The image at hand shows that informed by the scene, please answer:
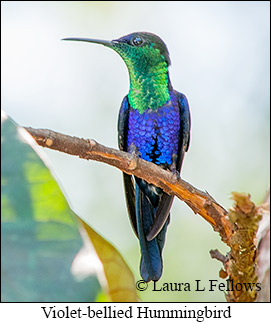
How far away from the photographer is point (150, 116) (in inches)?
93.4

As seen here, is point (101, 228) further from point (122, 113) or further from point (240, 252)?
point (240, 252)

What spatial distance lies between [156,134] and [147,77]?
0.28 meters

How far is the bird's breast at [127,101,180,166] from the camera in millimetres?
2369

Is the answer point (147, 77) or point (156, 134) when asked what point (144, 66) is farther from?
point (156, 134)

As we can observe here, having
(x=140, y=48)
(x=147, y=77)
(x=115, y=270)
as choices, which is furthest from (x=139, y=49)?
(x=115, y=270)

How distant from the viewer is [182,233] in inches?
135

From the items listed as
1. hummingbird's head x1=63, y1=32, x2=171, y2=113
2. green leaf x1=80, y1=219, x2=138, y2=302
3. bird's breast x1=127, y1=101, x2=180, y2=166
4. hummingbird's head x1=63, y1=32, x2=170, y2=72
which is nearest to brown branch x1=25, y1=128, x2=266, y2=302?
green leaf x1=80, y1=219, x2=138, y2=302

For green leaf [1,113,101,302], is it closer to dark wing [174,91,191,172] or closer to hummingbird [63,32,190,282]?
hummingbird [63,32,190,282]

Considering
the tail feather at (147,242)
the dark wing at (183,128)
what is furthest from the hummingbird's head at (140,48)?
the tail feather at (147,242)

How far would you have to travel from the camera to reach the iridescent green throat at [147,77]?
2373 mm

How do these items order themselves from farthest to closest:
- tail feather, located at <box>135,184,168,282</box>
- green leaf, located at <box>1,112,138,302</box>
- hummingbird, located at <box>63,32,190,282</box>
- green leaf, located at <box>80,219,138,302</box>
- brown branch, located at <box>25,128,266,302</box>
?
hummingbird, located at <box>63,32,190,282</box>
tail feather, located at <box>135,184,168,282</box>
brown branch, located at <box>25,128,266,302</box>
green leaf, located at <box>80,219,138,302</box>
green leaf, located at <box>1,112,138,302</box>

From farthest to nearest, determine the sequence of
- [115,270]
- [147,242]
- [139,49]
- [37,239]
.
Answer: [139,49] < [147,242] < [115,270] < [37,239]

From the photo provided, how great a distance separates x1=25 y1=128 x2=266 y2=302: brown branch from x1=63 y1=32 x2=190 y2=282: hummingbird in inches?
16.8

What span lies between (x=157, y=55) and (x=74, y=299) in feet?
6.43
